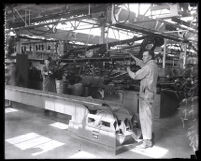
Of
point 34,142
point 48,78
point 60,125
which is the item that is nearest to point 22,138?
point 34,142

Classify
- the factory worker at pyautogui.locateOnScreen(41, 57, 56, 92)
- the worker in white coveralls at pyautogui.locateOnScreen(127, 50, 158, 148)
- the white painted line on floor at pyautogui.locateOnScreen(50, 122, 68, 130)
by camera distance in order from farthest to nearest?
the factory worker at pyautogui.locateOnScreen(41, 57, 56, 92) < the white painted line on floor at pyautogui.locateOnScreen(50, 122, 68, 130) < the worker in white coveralls at pyautogui.locateOnScreen(127, 50, 158, 148)

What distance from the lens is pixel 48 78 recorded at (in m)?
8.44

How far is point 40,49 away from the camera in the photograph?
31.1 ft

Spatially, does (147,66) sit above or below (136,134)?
above

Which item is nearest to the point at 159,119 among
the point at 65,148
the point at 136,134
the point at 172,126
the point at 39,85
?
the point at 172,126

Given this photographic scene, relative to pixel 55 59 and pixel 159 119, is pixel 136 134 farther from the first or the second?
pixel 55 59

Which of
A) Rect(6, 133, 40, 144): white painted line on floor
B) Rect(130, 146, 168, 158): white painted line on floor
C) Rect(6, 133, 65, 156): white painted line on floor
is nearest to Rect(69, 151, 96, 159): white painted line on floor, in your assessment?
Rect(6, 133, 65, 156): white painted line on floor

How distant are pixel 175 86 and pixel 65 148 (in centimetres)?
411

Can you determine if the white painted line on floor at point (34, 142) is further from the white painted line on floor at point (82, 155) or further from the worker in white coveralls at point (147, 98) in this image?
the worker in white coveralls at point (147, 98)

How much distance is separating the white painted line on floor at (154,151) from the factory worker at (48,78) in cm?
470

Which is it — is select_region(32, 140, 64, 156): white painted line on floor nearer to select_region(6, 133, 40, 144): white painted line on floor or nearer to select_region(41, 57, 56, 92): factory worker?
select_region(6, 133, 40, 144): white painted line on floor

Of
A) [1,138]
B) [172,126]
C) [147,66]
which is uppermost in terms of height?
[147,66]

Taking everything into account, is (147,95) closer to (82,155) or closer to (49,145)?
(82,155)

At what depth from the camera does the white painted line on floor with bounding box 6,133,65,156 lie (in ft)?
15.2
